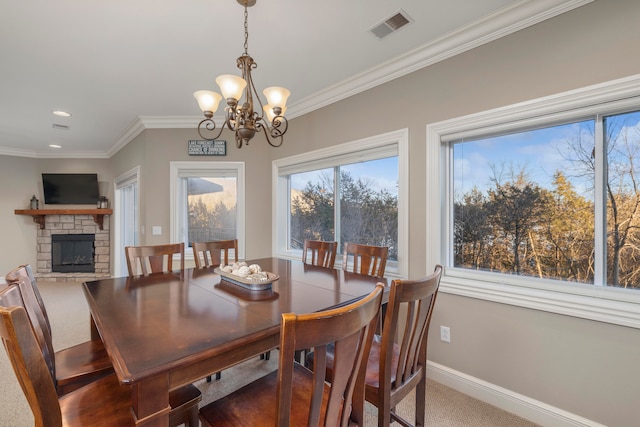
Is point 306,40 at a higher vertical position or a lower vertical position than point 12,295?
higher

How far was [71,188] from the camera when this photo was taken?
5938 mm

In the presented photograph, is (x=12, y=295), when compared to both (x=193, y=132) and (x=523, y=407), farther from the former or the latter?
(x=193, y=132)

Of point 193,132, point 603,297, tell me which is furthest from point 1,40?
point 603,297

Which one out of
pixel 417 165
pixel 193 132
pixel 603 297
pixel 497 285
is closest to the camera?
pixel 603 297

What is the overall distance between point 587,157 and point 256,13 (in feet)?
7.45

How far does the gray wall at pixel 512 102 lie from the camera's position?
159cm

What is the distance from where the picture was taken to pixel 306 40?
7.27 feet

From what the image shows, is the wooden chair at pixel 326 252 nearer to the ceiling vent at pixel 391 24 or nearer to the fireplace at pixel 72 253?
the ceiling vent at pixel 391 24

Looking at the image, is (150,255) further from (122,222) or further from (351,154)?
(122,222)

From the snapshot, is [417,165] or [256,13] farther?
[417,165]

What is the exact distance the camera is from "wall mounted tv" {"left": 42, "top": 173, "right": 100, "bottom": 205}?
5.90 meters

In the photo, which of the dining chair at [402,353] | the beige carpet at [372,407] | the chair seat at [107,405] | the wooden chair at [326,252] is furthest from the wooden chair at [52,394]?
the wooden chair at [326,252]

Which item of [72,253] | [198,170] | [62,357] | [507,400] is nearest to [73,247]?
[72,253]

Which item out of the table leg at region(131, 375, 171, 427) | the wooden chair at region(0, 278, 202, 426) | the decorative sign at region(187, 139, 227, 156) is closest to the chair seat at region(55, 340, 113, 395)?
the wooden chair at region(0, 278, 202, 426)
